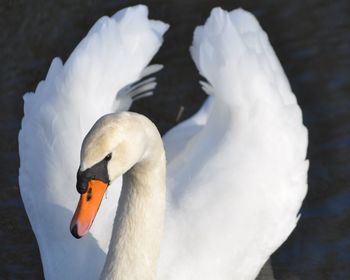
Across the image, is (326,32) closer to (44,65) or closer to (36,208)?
(44,65)

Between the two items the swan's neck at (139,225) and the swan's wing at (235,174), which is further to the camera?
the swan's wing at (235,174)

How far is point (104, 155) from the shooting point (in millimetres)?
4961

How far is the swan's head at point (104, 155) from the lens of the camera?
4.94m

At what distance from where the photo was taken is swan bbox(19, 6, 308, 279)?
21.7ft

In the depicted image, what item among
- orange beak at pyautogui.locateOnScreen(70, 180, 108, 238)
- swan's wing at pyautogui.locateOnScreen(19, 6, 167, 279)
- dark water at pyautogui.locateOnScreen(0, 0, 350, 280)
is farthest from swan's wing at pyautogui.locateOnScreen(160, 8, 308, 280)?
orange beak at pyautogui.locateOnScreen(70, 180, 108, 238)

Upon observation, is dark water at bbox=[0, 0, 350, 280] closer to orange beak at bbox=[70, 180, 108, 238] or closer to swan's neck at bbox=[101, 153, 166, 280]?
swan's neck at bbox=[101, 153, 166, 280]

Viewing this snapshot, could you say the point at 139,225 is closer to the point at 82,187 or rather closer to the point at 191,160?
the point at 82,187

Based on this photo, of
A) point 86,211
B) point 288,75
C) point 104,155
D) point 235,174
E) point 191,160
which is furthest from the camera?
point 288,75

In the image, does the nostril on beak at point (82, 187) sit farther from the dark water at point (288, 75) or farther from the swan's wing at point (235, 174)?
the dark water at point (288, 75)

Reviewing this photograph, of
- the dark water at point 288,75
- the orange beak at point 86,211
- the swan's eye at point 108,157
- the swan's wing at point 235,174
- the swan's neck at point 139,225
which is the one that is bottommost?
the dark water at point 288,75

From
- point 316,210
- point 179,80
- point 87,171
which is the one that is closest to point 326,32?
point 179,80

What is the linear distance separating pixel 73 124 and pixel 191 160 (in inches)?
32.2

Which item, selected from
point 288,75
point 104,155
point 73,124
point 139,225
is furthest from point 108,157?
point 288,75

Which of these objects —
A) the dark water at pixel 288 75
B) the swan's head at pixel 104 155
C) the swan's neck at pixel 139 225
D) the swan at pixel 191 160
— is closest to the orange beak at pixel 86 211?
the swan's head at pixel 104 155
